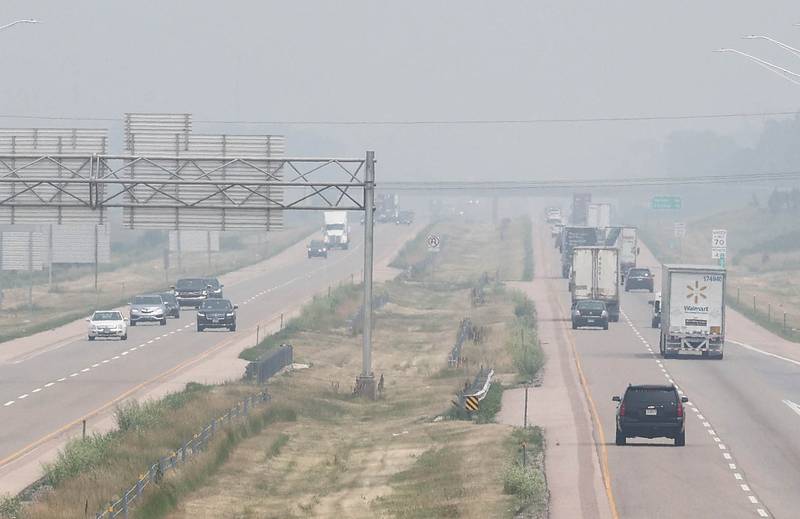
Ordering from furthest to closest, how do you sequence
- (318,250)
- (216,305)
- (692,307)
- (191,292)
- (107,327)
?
(318,250) < (191,292) < (216,305) < (107,327) < (692,307)

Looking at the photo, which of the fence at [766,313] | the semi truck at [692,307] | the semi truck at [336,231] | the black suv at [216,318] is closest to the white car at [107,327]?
the black suv at [216,318]

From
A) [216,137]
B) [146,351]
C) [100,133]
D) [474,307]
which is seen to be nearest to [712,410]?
[216,137]

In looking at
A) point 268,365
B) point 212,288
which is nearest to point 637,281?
point 212,288

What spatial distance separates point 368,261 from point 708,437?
56.0 feet

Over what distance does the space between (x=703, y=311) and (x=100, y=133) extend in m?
24.2

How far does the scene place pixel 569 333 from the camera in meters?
81.3

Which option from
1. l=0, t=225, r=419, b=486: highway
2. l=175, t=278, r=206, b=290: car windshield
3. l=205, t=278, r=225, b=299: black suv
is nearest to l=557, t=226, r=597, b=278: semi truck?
l=0, t=225, r=419, b=486: highway

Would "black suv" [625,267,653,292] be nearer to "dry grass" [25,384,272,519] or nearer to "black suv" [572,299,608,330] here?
"black suv" [572,299,608,330]

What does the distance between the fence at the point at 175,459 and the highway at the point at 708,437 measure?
8.89 m

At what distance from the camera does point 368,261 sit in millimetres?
55844

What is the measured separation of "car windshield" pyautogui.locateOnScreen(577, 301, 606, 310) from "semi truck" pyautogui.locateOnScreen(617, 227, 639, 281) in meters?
39.6

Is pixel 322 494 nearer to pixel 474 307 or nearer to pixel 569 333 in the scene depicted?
pixel 569 333

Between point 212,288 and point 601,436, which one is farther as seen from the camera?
point 212,288

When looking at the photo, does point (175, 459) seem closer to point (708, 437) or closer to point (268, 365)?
point (708, 437)
